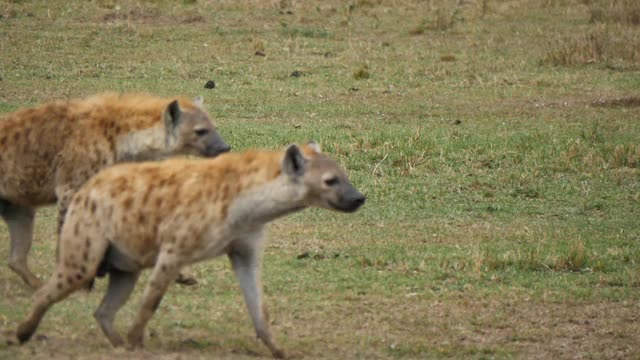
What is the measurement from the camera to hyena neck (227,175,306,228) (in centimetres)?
562

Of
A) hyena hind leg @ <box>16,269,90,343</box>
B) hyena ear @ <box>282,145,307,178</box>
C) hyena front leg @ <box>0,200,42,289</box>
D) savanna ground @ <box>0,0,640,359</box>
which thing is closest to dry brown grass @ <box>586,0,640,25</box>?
savanna ground @ <box>0,0,640,359</box>

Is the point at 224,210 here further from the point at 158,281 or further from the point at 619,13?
the point at 619,13

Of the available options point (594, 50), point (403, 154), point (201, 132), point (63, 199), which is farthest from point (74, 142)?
point (594, 50)

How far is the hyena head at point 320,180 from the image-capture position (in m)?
5.69

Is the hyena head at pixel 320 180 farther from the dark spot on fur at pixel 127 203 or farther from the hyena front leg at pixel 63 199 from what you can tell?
the hyena front leg at pixel 63 199

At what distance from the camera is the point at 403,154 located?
33.6 feet

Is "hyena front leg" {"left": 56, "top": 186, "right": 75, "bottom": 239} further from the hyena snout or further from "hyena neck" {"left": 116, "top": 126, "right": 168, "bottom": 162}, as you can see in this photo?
the hyena snout

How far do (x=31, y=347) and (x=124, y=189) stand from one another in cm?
71

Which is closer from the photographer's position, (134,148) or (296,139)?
(134,148)

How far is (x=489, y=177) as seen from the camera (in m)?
9.99

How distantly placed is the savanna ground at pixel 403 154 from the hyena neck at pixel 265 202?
0.60 meters

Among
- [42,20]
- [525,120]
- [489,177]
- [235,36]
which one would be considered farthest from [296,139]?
[42,20]

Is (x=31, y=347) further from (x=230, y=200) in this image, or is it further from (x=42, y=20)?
(x=42, y=20)

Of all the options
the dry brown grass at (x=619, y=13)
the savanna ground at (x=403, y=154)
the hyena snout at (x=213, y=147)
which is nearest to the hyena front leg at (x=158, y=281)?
the savanna ground at (x=403, y=154)
